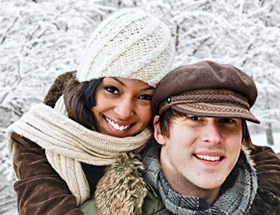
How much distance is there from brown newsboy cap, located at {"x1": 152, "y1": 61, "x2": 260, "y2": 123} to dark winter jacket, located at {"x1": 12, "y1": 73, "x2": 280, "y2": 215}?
59 cm

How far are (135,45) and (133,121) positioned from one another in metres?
0.46

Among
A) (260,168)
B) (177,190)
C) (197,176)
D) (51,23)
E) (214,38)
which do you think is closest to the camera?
(197,176)

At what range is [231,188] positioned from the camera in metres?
1.62

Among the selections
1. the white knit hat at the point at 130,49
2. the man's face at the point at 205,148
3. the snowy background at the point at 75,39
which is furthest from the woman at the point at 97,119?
the snowy background at the point at 75,39

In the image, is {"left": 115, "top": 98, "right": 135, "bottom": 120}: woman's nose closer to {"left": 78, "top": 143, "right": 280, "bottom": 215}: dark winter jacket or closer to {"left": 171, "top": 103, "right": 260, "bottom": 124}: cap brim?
{"left": 78, "top": 143, "right": 280, "bottom": 215}: dark winter jacket

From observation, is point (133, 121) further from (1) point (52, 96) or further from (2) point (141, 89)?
(1) point (52, 96)

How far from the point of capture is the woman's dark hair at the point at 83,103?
186cm

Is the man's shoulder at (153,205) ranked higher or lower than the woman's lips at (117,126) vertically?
lower

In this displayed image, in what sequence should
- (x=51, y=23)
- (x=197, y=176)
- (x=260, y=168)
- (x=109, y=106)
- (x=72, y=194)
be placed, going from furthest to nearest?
(x=51, y=23)
(x=260, y=168)
(x=109, y=106)
(x=72, y=194)
(x=197, y=176)

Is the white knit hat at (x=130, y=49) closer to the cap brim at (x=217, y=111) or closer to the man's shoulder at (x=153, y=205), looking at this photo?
the cap brim at (x=217, y=111)

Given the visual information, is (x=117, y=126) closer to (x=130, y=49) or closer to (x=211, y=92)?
(x=130, y=49)

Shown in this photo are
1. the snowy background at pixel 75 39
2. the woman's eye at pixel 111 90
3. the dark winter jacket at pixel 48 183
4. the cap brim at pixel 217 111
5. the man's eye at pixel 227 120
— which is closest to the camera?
the cap brim at pixel 217 111

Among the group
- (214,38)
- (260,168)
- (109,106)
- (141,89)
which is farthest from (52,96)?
(214,38)

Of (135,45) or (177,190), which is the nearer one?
(177,190)
